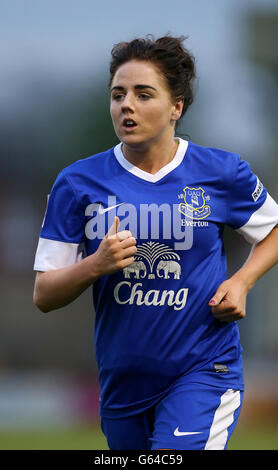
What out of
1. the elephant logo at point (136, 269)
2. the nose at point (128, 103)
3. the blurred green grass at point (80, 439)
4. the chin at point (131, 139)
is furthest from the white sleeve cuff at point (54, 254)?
the blurred green grass at point (80, 439)

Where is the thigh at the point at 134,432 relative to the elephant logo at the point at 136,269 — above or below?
below

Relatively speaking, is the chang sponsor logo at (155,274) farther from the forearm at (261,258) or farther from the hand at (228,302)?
the forearm at (261,258)

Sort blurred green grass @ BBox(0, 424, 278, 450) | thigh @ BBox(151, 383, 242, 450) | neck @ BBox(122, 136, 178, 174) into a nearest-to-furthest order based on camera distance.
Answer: thigh @ BBox(151, 383, 242, 450), neck @ BBox(122, 136, 178, 174), blurred green grass @ BBox(0, 424, 278, 450)

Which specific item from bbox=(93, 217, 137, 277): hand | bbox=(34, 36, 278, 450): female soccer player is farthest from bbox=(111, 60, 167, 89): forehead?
bbox=(93, 217, 137, 277): hand

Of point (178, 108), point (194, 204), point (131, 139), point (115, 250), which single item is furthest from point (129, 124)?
point (115, 250)

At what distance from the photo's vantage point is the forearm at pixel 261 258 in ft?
13.6

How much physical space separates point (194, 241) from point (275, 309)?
13.0 metres

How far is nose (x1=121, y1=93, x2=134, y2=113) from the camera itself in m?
3.82

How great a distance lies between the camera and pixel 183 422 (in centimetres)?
372

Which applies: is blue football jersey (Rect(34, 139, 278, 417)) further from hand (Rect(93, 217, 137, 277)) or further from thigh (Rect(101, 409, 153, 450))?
hand (Rect(93, 217, 137, 277))

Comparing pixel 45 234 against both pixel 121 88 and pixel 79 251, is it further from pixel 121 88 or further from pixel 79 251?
pixel 121 88

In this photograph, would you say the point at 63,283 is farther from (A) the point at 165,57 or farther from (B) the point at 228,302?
(A) the point at 165,57

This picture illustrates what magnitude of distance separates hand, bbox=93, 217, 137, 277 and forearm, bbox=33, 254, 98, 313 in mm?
61
